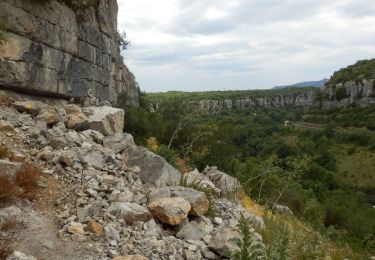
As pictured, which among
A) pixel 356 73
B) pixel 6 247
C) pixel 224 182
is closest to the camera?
pixel 6 247

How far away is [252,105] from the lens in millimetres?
150750

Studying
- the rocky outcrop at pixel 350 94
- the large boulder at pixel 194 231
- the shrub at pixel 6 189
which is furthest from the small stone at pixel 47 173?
the rocky outcrop at pixel 350 94

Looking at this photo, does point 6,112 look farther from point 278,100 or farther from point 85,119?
point 278,100

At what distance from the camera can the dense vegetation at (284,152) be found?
44.6 ft

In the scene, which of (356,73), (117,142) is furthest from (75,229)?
(356,73)

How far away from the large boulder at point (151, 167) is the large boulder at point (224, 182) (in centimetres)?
198

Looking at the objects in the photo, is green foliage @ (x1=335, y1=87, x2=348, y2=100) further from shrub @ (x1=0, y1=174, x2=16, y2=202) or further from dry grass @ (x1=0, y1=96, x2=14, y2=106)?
shrub @ (x1=0, y1=174, x2=16, y2=202)

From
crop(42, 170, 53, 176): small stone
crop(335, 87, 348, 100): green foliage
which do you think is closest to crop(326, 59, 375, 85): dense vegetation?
crop(335, 87, 348, 100): green foliage

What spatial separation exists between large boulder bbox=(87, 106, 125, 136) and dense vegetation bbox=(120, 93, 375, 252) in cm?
170

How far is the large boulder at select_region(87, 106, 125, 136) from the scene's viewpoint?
12.7 metres

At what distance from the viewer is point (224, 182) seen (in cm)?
1339

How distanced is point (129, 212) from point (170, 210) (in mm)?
816

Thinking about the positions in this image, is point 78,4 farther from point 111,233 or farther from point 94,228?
point 111,233

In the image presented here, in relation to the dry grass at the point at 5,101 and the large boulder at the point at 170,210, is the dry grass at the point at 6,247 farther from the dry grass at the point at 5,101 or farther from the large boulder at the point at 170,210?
the dry grass at the point at 5,101
